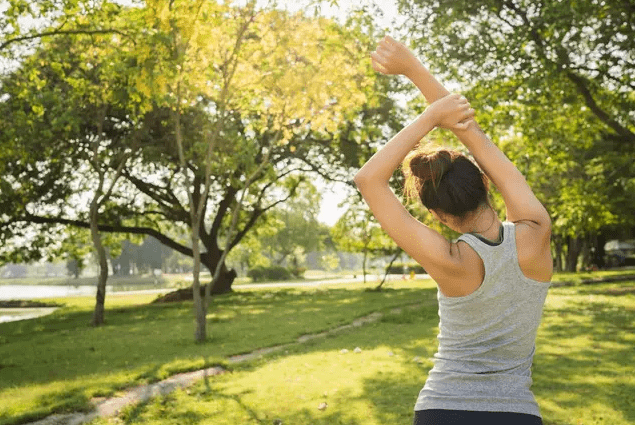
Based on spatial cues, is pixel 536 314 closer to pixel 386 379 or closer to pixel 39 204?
pixel 386 379

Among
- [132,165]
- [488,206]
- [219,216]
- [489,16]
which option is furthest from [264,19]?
[219,216]

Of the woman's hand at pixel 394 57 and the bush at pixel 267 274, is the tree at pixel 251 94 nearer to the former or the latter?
the woman's hand at pixel 394 57

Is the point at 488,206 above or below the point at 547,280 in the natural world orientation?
above

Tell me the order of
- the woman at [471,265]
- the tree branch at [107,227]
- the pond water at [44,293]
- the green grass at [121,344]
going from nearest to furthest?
the woman at [471,265]
the green grass at [121,344]
the tree branch at [107,227]
the pond water at [44,293]

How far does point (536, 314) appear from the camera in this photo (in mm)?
2061

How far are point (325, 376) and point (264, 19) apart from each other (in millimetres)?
8134

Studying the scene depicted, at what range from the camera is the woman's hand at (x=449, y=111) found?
203cm

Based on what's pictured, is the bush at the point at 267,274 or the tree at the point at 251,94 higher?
the tree at the point at 251,94

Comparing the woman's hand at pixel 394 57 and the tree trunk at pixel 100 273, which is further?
the tree trunk at pixel 100 273

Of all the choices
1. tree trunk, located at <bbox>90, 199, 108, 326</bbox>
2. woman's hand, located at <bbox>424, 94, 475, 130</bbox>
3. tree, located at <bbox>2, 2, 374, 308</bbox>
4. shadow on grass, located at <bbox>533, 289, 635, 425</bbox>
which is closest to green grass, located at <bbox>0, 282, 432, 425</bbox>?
tree trunk, located at <bbox>90, 199, 108, 326</bbox>

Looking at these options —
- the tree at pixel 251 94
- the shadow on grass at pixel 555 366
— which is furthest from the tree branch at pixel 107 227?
the shadow on grass at pixel 555 366

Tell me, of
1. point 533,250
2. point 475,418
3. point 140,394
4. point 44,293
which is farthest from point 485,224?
point 44,293

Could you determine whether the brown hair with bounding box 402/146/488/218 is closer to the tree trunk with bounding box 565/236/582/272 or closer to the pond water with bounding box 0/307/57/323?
the pond water with bounding box 0/307/57/323

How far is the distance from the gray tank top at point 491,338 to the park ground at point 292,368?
4.92 metres
